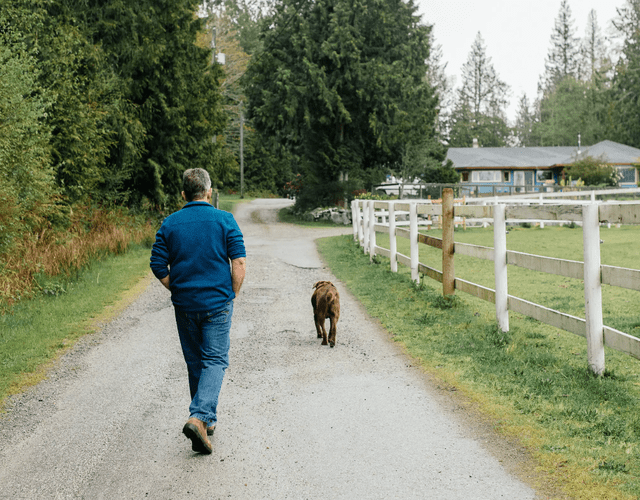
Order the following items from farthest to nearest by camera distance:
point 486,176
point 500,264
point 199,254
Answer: point 486,176 < point 500,264 < point 199,254

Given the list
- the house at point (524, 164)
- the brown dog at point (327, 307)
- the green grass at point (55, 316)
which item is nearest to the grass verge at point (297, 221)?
the green grass at point (55, 316)

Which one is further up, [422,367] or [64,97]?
[64,97]

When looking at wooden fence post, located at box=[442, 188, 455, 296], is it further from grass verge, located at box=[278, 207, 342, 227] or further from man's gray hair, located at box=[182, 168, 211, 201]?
grass verge, located at box=[278, 207, 342, 227]

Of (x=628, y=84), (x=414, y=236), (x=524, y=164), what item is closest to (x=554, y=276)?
(x=414, y=236)

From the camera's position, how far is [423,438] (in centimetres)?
446

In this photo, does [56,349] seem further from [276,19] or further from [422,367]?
[276,19]

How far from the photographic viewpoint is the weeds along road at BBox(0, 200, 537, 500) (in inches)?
148

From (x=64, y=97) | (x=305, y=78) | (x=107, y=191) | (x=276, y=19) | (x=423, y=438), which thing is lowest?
(x=423, y=438)

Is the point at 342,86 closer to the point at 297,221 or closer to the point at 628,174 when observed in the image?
the point at 297,221

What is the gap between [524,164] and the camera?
63.0 metres

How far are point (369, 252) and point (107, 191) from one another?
891 cm

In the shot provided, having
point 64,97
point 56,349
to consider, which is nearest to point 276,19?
point 64,97

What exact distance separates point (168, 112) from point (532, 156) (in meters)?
51.8

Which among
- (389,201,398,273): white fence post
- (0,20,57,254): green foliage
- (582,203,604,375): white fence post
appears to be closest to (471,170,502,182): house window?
(389,201,398,273): white fence post
